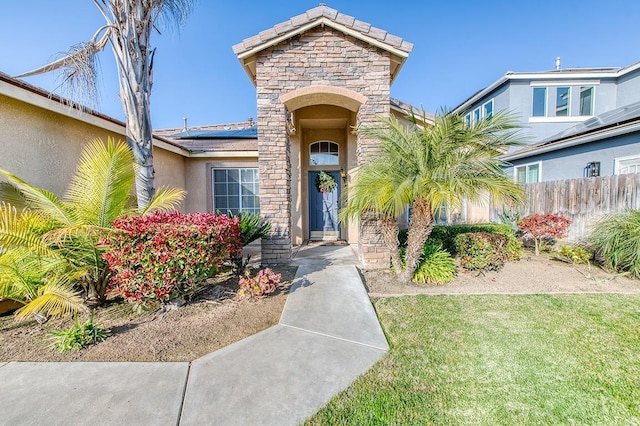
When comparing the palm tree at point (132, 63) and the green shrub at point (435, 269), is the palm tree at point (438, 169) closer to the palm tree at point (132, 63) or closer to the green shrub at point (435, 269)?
the green shrub at point (435, 269)

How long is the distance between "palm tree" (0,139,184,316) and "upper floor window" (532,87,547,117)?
18209mm

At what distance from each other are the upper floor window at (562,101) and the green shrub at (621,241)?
11650mm

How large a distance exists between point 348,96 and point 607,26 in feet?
51.0

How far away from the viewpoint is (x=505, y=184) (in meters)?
4.66

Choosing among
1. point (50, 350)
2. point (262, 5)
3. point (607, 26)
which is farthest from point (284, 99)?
point (607, 26)

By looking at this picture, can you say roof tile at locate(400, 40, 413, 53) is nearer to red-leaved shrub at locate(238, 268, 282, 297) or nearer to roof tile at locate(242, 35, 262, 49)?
roof tile at locate(242, 35, 262, 49)

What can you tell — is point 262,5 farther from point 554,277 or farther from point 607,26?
point 607,26

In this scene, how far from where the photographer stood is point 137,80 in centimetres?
530

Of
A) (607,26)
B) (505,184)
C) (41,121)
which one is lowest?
(505,184)

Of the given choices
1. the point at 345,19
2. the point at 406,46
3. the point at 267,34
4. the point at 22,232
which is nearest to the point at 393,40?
the point at 406,46

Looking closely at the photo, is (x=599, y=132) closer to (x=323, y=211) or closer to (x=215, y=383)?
(x=323, y=211)

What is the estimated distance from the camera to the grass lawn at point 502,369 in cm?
227

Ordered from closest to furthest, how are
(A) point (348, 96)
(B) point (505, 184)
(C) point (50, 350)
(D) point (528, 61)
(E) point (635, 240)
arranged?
(C) point (50, 350)
(B) point (505, 184)
(E) point (635, 240)
(A) point (348, 96)
(D) point (528, 61)

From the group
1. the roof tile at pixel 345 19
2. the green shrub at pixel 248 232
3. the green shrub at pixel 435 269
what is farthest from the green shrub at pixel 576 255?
the roof tile at pixel 345 19
